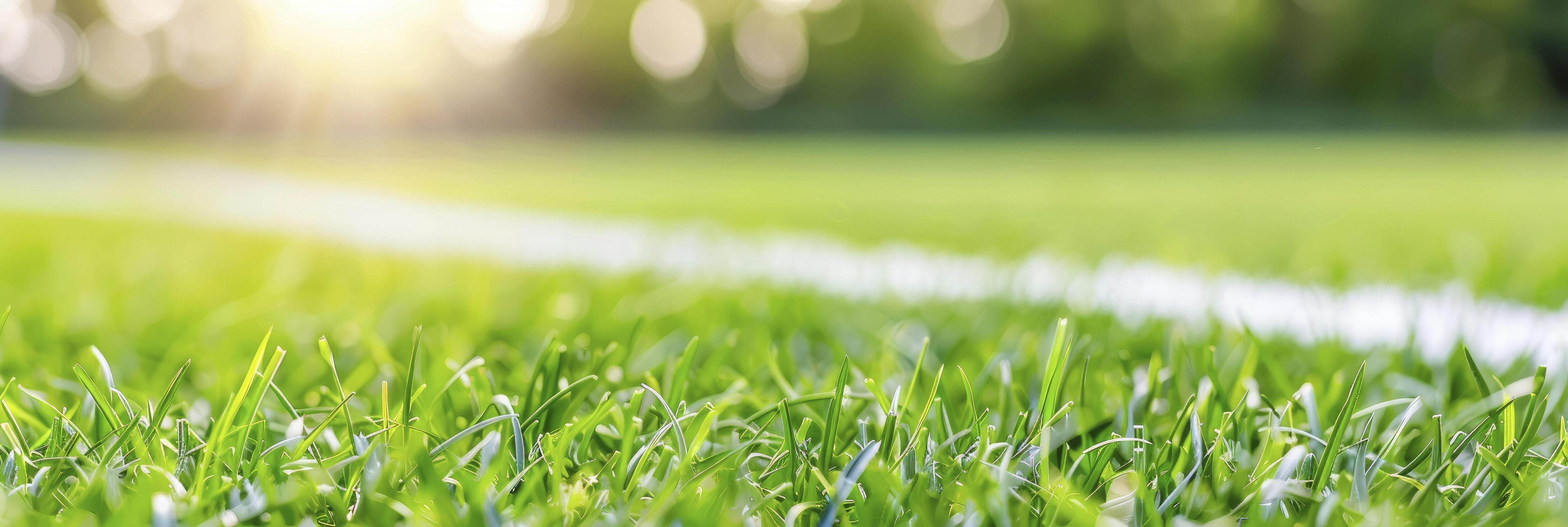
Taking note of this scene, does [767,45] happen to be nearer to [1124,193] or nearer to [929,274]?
[1124,193]

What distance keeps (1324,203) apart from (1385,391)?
571 cm

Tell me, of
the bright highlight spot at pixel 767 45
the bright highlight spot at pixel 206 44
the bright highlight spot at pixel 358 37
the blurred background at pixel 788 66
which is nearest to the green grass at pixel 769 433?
the blurred background at pixel 788 66

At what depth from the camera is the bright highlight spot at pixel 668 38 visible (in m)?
32.9

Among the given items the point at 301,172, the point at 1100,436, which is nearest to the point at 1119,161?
the point at 301,172

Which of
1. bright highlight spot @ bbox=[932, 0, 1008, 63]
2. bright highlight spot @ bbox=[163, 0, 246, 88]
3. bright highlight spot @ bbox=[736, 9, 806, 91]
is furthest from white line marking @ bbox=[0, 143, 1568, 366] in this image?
bright highlight spot @ bbox=[163, 0, 246, 88]

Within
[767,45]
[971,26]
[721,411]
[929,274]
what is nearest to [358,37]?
[767,45]

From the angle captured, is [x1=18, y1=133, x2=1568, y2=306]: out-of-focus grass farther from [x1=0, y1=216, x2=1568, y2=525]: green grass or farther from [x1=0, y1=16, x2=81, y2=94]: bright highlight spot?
[x1=0, y1=16, x2=81, y2=94]: bright highlight spot

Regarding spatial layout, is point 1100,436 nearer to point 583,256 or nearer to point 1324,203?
point 583,256

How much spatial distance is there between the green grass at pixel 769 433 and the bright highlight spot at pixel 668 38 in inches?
1250

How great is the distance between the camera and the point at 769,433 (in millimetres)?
881

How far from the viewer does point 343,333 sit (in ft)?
4.75

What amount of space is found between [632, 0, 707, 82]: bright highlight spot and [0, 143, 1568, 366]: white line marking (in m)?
26.1

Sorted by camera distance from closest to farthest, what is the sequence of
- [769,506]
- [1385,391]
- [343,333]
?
[769,506]
[1385,391]
[343,333]

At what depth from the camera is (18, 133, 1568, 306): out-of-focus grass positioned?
2.84 m
